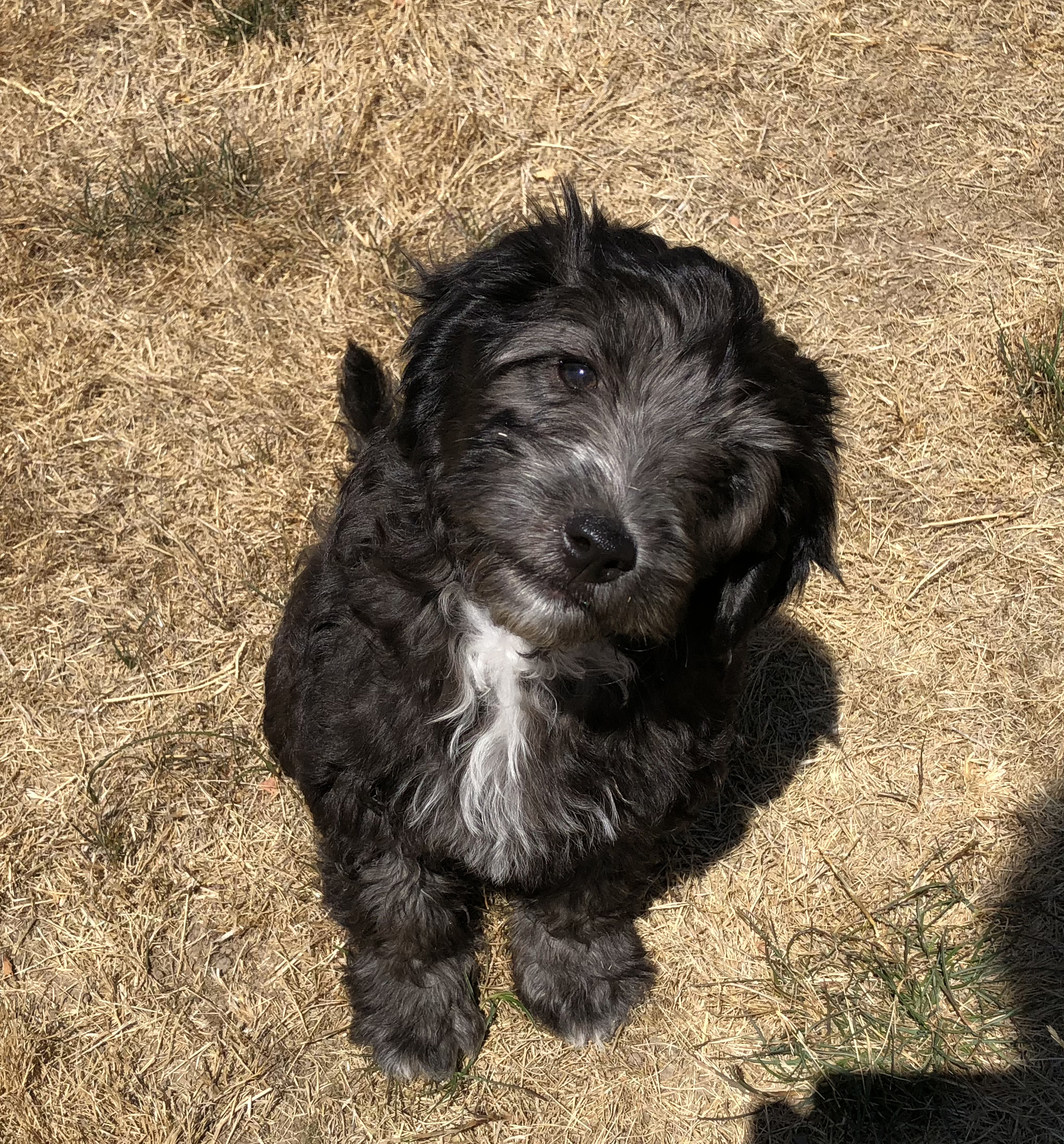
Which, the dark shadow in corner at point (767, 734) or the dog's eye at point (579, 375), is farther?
the dark shadow in corner at point (767, 734)

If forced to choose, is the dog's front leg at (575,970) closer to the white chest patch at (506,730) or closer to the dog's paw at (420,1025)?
the dog's paw at (420,1025)

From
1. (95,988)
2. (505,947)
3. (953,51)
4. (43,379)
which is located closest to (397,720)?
(505,947)

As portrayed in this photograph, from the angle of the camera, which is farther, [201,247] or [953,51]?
[953,51]

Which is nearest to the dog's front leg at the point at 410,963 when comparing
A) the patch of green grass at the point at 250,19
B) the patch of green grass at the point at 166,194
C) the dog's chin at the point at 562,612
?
the dog's chin at the point at 562,612

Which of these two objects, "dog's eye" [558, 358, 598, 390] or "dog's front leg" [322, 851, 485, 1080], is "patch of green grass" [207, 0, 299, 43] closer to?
"dog's eye" [558, 358, 598, 390]

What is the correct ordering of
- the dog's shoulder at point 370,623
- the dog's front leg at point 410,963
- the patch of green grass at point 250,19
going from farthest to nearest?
the patch of green grass at point 250,19 → the dog's front leg at point 410,963 → the dog's shoulder at point 370,623

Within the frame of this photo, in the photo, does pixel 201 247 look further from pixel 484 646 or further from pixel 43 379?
pixel 484 646

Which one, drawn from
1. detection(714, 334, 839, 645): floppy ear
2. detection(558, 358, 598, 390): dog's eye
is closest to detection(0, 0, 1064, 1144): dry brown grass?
detection(714, 334, 839, 645): floppy ear

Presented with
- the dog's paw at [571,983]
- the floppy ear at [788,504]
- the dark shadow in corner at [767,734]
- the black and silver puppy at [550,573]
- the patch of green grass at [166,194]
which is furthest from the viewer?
the patch of green grass at [166,194]
